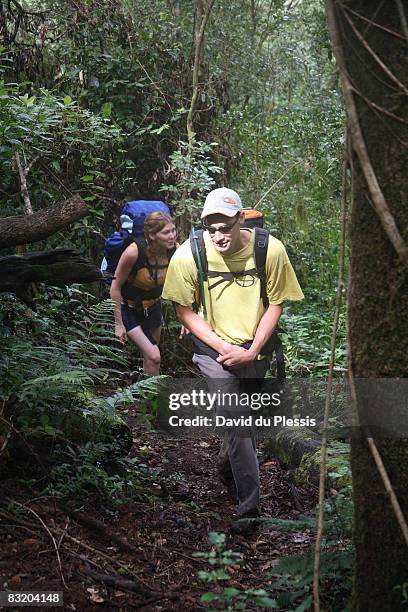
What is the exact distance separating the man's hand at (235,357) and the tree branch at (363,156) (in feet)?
7.71

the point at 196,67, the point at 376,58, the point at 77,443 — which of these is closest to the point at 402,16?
the point at 376,58

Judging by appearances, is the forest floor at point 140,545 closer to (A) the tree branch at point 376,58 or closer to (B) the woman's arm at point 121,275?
(B) the woman's arm at point 121,275

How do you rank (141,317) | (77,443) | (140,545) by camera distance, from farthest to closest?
(141,317), (77,443), (140,545)

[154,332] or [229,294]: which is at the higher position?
[229,294]

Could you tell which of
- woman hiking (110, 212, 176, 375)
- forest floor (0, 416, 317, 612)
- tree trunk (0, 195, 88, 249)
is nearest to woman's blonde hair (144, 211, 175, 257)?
woman hiking (110, 212, 176, 375)

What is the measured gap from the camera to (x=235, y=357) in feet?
15.8

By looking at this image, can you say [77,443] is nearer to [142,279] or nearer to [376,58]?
[142,279]

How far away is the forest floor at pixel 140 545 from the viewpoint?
3365 mm

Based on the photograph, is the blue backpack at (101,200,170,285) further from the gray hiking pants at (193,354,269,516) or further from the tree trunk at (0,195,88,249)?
the tree trunk at (0,195,88,249)

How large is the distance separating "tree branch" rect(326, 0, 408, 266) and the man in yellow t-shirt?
2239 mm

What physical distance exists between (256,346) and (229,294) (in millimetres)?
396

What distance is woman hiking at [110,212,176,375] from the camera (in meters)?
6.73

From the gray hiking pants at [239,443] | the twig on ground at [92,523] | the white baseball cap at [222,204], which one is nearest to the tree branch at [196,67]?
the white baseball cap at [222,204]

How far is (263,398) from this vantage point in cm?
565
